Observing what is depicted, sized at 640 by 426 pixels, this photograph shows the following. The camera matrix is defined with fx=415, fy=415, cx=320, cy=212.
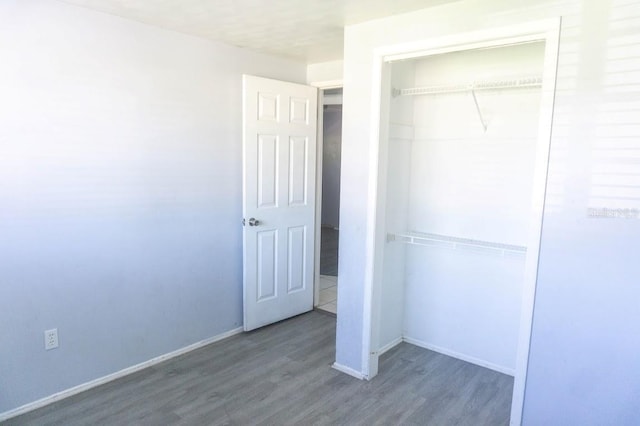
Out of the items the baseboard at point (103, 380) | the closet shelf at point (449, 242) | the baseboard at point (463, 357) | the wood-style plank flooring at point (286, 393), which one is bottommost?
the wood-style plank flooring at point (286, 393)

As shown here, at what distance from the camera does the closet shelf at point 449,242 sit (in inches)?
102

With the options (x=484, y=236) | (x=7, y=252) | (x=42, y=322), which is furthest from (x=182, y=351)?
(x=484, y=236)

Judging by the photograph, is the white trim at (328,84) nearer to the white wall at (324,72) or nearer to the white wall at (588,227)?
the white wall at (324,72)

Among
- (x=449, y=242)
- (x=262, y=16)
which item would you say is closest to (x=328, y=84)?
(x=262, y=16)

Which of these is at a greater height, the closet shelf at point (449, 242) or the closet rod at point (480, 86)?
the closet rod at point (480, 86)

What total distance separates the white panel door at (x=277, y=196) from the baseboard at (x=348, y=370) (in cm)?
89

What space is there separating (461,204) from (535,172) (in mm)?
1060

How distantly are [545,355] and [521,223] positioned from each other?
3.28 feet

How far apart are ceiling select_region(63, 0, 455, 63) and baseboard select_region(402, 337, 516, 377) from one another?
2355 millimetres

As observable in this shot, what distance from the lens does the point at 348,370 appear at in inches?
111

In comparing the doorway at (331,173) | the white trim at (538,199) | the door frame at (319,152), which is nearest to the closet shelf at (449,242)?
the white trim at (538,199)

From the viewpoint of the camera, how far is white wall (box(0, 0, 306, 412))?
7.34ft

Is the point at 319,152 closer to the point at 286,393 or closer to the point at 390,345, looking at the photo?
the point at 390,345

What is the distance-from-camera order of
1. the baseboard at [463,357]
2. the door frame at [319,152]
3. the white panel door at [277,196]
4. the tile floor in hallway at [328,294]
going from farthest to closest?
1. the tile floor in hallway at [328,294]
2. the door frame at [319,152]
3. the white panel door at [277,196]
4. the baseboard at [463,357]
